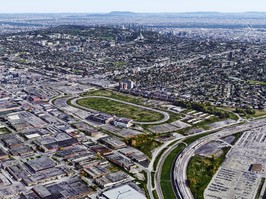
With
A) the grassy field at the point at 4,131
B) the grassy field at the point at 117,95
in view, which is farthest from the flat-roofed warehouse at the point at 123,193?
the grassy field at the point at 117,95

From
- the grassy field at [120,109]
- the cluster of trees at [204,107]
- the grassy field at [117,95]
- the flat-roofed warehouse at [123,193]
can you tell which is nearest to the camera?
the flat-roofed warehouse at [123,193]

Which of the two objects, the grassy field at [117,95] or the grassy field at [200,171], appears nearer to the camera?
the grassy field at [200,171]

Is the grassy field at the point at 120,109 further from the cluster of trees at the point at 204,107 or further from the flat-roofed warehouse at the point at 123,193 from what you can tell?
the flat-roofed warehouse at the point at 123,193

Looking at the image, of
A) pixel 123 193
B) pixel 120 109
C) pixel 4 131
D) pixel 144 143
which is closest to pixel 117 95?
pixel 120 109

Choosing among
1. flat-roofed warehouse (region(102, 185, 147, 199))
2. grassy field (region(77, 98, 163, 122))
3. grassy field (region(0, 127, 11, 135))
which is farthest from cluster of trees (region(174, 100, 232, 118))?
grassy field (region(0, 127, 11, 135))

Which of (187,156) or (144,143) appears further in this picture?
(144,143)

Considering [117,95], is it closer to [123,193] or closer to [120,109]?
[120,109]

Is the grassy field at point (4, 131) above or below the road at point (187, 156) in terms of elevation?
above
